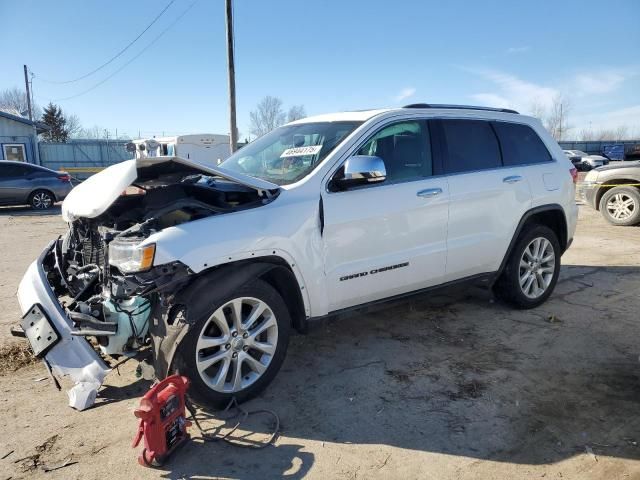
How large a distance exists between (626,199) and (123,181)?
34.6 ft

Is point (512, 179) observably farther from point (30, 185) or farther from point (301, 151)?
point (30, 185)

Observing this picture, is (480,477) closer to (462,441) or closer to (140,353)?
(462,441)

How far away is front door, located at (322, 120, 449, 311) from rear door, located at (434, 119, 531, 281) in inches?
6.7

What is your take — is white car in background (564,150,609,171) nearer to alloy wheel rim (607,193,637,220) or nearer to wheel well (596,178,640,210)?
wheel well (596,178,640,210)

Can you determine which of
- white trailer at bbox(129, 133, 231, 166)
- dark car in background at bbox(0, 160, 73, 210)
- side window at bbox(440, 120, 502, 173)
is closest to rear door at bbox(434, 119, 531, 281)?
side window at bbox(440, 120, 502, 173)

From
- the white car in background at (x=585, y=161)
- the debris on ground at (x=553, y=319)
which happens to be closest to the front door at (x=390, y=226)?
the debris on ground at (x=553, y=319)

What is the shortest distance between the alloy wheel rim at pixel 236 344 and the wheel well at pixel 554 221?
3.05 meters

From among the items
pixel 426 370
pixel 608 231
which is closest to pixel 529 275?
pixel 426 370

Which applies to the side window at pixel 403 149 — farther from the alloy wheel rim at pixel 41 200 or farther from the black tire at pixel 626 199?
the alloy wheel rim at pixel 41 200

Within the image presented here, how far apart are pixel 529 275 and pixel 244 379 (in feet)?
10.7

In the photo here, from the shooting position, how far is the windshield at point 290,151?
143 inches

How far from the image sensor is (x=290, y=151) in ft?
13.0

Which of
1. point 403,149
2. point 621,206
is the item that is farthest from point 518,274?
point 621,206

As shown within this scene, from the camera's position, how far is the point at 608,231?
9766 millimetres
